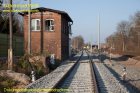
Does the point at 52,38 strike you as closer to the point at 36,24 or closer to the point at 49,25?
the point at 49,25

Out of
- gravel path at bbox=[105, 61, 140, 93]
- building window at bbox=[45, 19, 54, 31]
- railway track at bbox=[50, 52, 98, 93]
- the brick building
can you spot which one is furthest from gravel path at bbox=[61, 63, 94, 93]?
building window at bbox=[45, 19, 54, 31]

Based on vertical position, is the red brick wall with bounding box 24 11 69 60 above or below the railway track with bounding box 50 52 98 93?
above

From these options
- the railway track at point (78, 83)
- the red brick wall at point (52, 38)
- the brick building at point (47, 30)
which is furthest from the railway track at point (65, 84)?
the brick building at point (47, 30)

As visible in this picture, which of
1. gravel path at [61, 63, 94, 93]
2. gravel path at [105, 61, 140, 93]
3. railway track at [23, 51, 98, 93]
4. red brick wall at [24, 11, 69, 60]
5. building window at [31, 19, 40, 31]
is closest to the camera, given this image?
railway track at [23, 51, 98, 93]

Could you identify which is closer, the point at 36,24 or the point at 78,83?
the point at 78,83

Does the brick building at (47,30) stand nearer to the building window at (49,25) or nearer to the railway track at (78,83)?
the building window at (49,25)

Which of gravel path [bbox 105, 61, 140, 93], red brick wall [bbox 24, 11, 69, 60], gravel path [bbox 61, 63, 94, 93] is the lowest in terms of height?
gravel path [bbox 105, 61, 140, 93]

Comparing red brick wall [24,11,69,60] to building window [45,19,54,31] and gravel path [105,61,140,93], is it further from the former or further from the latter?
gravel path [105,61,140,93]

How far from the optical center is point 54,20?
1709 inches

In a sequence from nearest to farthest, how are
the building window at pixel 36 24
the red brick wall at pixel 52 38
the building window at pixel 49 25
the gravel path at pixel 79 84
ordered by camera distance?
1. the gravel path at pixel 79 84
2. the red brick wall at pixel 52 38
3. the building window at pixel 49 25
4. the building window at pixel 36 24

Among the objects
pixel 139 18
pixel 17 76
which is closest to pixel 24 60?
pixel 17 76

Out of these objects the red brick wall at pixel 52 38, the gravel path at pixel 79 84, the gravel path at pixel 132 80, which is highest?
the red brick wall at pixel 52 38

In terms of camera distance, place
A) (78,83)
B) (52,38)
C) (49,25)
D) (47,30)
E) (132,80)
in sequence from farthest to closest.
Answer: (49,25)
(47,30)
(52,38)
(132,80)
(78,83)

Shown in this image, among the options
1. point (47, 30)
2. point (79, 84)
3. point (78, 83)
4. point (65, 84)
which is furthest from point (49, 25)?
point (79, 84)
